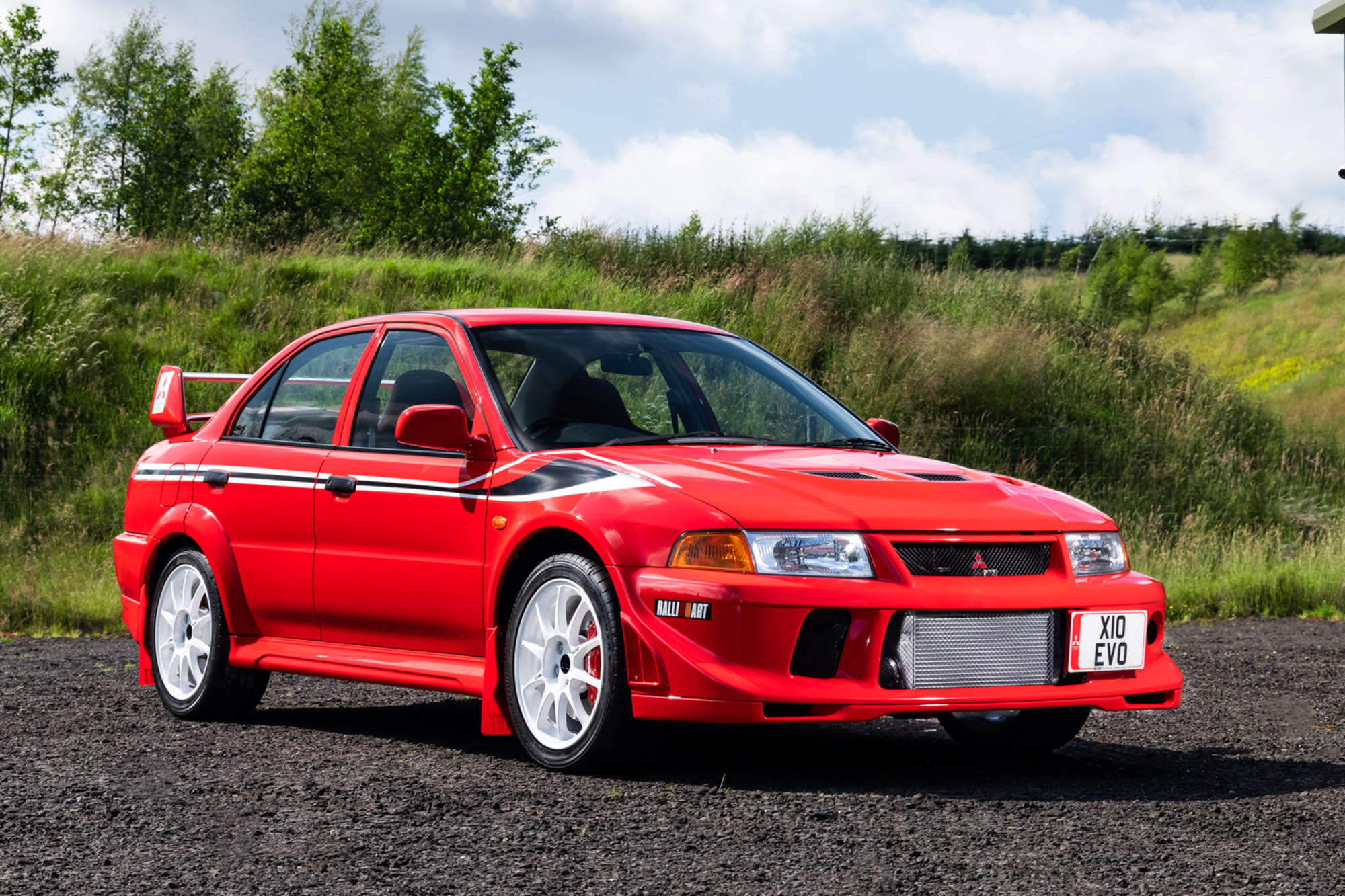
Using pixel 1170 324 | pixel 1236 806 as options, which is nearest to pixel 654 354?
pixel 1236 806

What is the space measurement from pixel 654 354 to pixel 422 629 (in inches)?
57.5

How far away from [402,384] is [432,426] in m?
0.81

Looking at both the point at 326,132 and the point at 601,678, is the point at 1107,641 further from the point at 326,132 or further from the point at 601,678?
the point at 326,132

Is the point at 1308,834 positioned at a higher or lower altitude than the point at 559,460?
lower

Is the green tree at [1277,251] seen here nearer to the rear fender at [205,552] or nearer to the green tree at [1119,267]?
the green tree at [1119,267]

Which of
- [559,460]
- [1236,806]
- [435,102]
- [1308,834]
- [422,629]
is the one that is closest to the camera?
[1308,834]

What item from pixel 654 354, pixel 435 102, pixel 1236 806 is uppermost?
pixel 435 102

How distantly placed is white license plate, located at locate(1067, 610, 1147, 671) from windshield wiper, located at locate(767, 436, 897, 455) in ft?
4.11

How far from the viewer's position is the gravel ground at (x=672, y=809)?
3.70 meters

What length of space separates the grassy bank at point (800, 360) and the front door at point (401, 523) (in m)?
7.91

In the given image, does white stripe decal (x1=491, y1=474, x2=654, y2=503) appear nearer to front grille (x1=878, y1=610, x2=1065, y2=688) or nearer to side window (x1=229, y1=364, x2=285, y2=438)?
front grille (x1=878, y1=610, x2=1065, y2=688)

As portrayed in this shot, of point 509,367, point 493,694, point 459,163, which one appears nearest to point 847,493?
point 493,694

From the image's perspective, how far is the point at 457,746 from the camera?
5.78m

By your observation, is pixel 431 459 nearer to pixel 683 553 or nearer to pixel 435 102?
pixel 683 553
